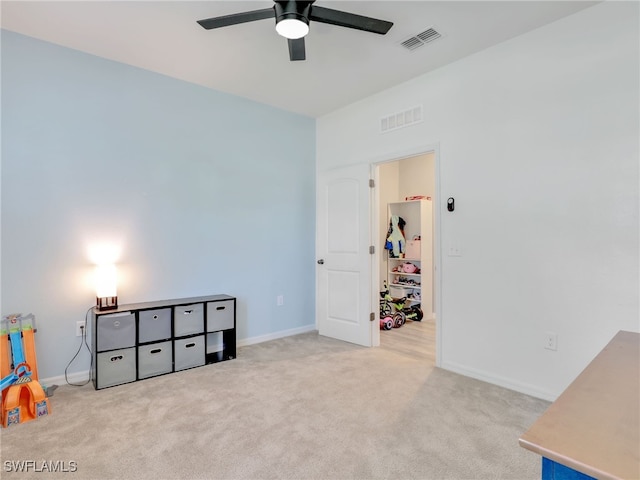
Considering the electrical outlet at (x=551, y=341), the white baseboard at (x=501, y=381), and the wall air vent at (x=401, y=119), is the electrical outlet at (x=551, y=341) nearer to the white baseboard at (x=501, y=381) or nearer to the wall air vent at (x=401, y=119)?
the white baseboard at (x=501, y=381)

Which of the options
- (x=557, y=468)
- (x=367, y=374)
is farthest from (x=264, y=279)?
(x=557, y=468)

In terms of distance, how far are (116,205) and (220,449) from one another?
2.26m

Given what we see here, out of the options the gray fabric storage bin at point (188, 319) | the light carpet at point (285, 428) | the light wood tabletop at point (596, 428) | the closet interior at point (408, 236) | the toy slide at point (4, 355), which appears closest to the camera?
the light wood tabletop at point (596, 428)

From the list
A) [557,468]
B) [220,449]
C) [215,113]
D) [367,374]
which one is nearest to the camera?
[557,468]

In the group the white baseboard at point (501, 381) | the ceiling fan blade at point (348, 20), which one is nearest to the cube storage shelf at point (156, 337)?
the white baseboard at point (501, 381)

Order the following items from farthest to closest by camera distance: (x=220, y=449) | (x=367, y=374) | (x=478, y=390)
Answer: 1. (x=367, y=374)
2. (x=478, y=390)
3. (x=220, y=449)

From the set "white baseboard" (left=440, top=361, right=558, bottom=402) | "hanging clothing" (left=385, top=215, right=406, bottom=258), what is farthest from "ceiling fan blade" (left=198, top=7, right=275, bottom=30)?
"hanging clothing" (left=385, top=215, right=406, bottom=258)

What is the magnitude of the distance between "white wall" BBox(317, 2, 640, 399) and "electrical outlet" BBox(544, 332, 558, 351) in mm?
26

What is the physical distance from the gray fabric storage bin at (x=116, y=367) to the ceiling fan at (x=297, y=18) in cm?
252

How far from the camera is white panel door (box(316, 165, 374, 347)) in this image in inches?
152

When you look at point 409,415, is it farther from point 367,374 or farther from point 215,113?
point 215,113

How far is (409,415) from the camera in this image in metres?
2.27

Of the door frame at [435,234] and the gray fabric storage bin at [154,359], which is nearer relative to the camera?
Result: the gray fabric storage bin at [154,359]

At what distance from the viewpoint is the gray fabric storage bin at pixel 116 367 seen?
106 inches
